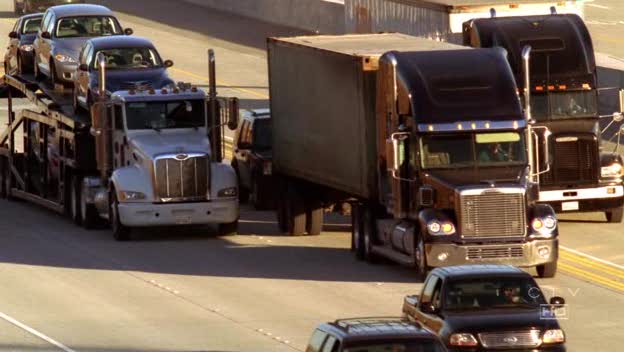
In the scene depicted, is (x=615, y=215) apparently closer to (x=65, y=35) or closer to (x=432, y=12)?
(x=65, y=35)

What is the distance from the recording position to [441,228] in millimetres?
29828

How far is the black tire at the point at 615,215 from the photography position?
3597cm

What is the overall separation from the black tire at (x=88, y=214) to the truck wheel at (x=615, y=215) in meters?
10.1

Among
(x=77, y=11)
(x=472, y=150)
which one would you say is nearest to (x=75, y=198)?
(x=77, y=11)

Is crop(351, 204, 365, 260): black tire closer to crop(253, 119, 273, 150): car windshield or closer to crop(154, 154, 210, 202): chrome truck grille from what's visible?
crop(154, 154, 210, 202): chrome truck grille

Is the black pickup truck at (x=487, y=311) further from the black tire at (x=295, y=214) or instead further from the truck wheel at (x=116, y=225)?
the truck wheel at (x=116, y=225)

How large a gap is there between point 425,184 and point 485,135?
1.25 meters

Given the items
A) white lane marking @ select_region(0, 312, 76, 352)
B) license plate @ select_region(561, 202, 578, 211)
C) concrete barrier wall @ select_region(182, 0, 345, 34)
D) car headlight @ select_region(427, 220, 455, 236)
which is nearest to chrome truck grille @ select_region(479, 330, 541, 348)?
white lane marking @ select_region(0, 312, 76, 352)

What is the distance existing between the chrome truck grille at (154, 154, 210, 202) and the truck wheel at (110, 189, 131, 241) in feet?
2.98

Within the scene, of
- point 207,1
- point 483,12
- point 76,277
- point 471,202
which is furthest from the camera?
point 207,1

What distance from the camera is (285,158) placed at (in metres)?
36.9

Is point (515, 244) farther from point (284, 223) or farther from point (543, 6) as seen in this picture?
point (543, 6)

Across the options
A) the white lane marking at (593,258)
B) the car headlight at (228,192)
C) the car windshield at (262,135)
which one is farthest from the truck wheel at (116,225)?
the white lane marking at (593,258)

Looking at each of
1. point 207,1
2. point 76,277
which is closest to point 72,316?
point 76,277
